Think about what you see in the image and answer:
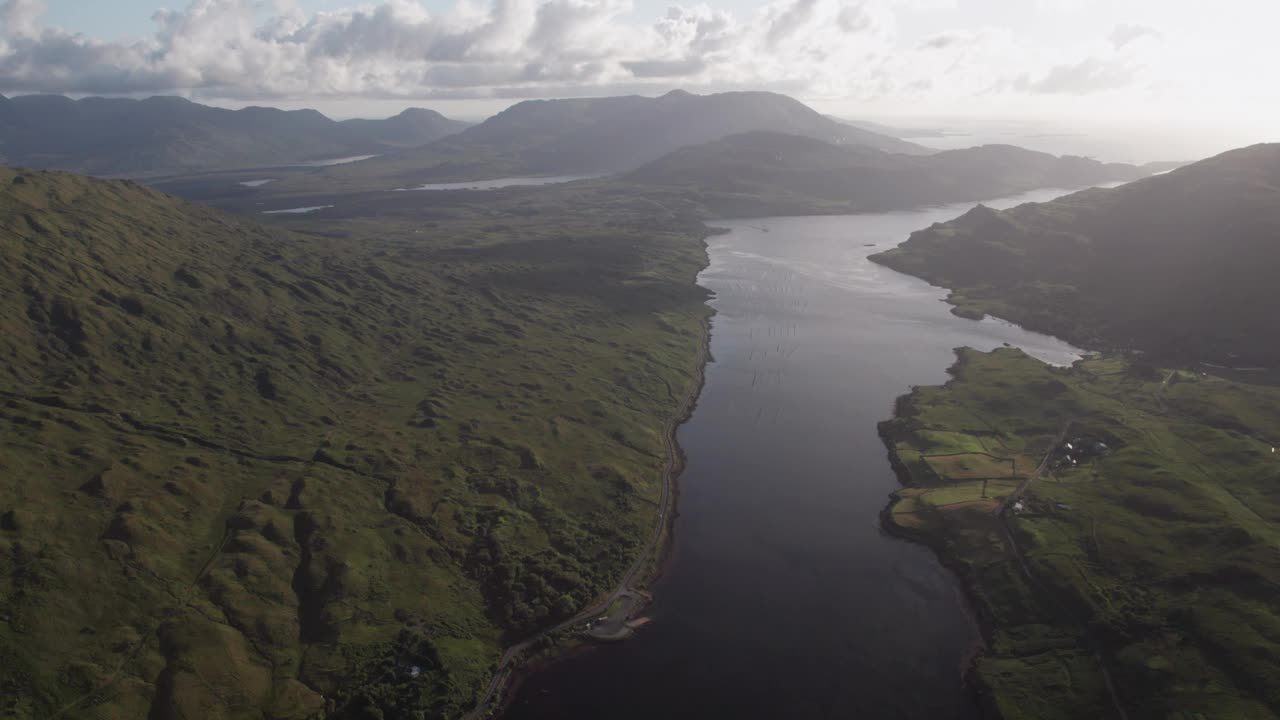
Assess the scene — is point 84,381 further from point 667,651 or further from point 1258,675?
point 1258,675

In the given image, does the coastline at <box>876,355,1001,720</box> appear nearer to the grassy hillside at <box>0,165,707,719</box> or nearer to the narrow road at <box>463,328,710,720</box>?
the narrow road at <box>463,328,710,720</box>

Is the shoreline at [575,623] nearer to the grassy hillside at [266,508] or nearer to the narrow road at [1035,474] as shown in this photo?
the grassy hillside at [266,508]

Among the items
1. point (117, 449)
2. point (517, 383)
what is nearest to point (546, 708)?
point (117, 449)

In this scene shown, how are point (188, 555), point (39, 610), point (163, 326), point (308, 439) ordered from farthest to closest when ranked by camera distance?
point (163, 326) → point (308, 439) → point (188, 555) → point (39, 610)

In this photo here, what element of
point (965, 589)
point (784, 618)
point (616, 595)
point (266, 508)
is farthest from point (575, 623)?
point (965, 589)

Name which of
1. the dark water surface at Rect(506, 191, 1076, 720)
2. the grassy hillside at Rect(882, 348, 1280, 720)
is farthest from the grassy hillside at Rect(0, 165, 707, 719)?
the grassy hillside at Rect(882, 348, 1280, 720)

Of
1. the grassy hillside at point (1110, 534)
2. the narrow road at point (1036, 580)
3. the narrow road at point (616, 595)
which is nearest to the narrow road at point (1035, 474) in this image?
the narrow road at point (1036, 580)
